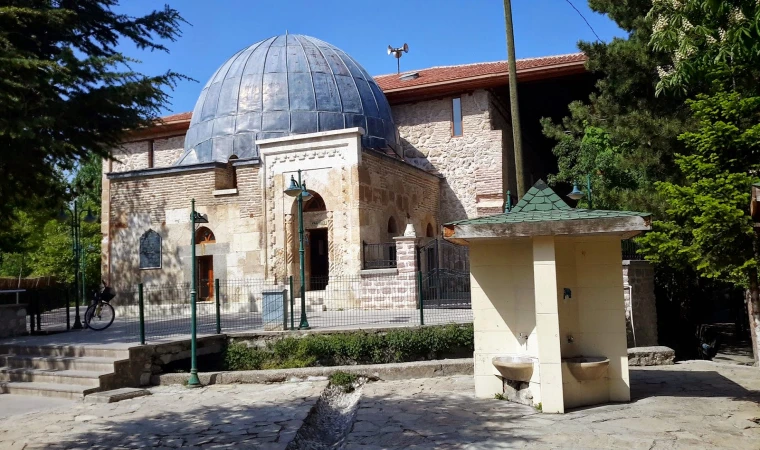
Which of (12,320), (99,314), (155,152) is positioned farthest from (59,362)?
(155,152)

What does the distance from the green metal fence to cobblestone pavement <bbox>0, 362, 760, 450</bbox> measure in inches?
117

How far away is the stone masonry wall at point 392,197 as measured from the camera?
1839 centimetres

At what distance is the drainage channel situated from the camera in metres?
6.70

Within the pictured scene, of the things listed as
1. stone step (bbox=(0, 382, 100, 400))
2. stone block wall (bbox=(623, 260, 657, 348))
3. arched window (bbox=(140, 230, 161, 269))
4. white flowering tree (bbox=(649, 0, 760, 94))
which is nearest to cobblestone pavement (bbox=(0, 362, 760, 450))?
stone step (bbox=(0, 382, 100, 400))

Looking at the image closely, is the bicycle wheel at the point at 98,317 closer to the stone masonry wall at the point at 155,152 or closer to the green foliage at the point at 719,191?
the green foliage at the point at 719,191

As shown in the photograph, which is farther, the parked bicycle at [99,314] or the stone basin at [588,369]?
the parked bicycle at [99,314]

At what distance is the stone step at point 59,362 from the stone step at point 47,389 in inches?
18.8

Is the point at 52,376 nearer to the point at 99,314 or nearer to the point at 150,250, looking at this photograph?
the point at 99,314

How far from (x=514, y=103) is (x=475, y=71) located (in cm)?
1026

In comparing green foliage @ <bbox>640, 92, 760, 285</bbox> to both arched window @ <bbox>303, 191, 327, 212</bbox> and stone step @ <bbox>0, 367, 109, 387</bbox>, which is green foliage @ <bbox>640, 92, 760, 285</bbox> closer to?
stone step @ <bbox>0, 367, 109, 387</bbox>

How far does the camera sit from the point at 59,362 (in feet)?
33.5

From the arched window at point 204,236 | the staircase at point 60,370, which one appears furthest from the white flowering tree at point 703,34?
the arched window at point 204,236

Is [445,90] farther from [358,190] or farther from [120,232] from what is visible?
[120,232]

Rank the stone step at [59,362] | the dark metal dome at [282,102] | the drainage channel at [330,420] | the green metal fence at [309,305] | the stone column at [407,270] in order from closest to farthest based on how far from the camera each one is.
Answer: the drainage channel at [330,420]
the stone step at [59,362]
the green metal fence at [309,305]
the stone column at [407,270]
the dark metal dome at [282,102]
